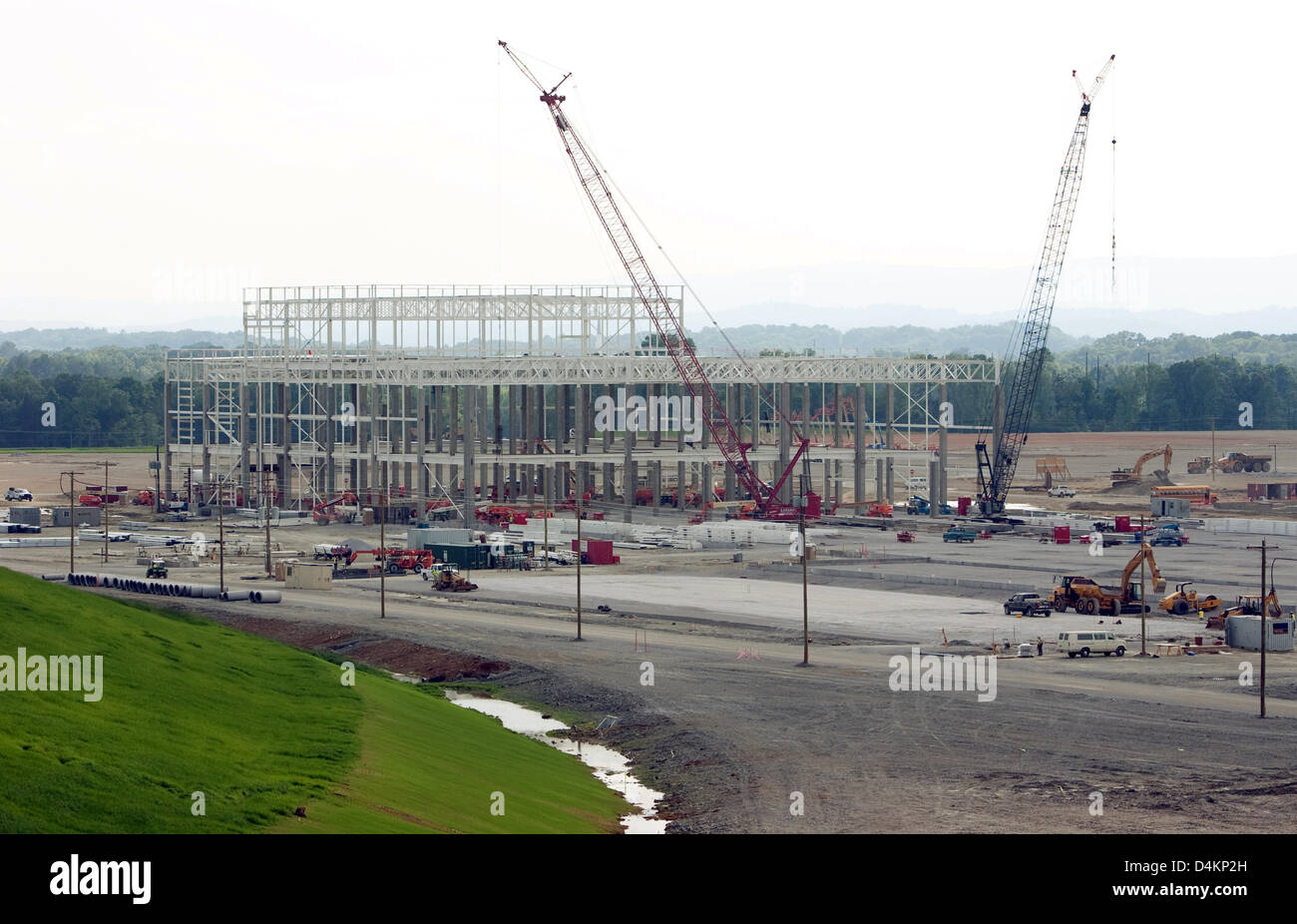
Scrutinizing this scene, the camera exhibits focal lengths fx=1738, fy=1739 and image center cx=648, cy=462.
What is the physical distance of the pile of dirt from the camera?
70.8 metres

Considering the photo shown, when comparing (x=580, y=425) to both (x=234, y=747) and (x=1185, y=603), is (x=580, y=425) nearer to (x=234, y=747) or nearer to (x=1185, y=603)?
(x=1185, y=603)

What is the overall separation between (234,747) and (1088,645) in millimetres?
38708

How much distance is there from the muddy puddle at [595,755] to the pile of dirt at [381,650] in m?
2.97

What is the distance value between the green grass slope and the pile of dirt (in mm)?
7110

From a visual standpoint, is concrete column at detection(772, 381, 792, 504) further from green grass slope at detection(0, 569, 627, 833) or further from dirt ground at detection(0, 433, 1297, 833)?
green grass slope at detection(0, 569, 627, 833)

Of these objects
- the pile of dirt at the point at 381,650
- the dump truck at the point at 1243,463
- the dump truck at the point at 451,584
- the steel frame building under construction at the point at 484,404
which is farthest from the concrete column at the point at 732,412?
the pile of dirt at the point at 381,650

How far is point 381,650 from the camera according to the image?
246 feet

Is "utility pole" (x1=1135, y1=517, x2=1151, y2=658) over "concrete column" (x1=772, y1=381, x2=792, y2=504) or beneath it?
beneath

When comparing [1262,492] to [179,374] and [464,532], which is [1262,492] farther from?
[179,374]

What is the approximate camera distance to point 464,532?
110 meters

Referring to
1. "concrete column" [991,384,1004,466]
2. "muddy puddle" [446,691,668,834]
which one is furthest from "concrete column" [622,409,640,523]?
"muddy puddle" [446,691,668,834]

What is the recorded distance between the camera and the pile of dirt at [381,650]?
232 ft

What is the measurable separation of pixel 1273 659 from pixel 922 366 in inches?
3069
